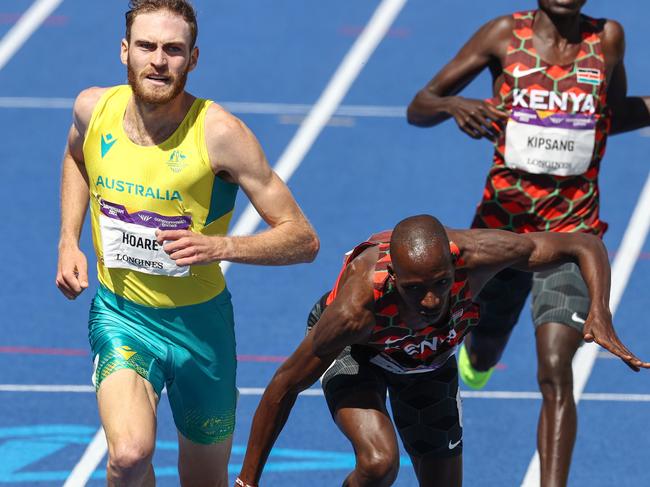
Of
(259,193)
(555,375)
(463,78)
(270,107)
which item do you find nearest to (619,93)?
(463,78)

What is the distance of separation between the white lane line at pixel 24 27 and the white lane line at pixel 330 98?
3211 mm

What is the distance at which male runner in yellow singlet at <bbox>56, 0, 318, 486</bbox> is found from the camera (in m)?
5.73

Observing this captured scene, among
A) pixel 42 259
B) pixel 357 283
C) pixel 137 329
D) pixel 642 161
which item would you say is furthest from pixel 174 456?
pixel 642 161

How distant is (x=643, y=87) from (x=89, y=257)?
5.44 meters

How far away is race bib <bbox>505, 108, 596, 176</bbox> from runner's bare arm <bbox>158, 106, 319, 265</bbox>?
1793mm

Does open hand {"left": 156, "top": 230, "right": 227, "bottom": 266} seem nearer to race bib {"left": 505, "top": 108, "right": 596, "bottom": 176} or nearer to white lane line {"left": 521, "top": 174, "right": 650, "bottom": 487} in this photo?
race bib {"left": 505, "top": 108, "right": 596, "bottom": 176}

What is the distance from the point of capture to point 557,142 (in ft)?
23.6

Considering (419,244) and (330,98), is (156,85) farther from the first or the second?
(330,98)

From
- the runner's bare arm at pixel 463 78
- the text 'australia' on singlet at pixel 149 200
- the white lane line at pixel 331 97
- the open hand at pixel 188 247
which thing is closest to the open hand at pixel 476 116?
the runner's bare arm at pixel 463 78

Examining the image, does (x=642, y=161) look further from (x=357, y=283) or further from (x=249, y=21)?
(x=357, y=283)

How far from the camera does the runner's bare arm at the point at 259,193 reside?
5703 mm

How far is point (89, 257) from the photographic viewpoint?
10359mm

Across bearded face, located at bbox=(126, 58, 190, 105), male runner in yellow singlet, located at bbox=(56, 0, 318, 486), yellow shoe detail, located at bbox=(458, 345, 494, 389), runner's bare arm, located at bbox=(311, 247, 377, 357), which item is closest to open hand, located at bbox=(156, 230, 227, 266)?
male runner in yellow singlet, located at bbox=(56, 0, 318, 486)

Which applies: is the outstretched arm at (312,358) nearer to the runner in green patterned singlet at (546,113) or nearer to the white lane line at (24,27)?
the runner in green patterned singlet at (546,113)
